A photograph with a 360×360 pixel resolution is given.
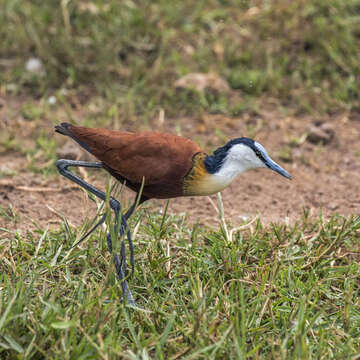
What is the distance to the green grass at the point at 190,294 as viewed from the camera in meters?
2.38

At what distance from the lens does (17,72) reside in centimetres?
517

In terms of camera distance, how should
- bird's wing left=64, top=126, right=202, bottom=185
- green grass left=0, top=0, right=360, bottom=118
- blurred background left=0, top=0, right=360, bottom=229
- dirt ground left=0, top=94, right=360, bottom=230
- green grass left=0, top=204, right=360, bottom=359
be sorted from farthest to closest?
green grass left=0, top=0, right=360, bottom=118 < blurred background left=0, top=0, right=360, bottom=229 < dirt ground left=0, top=94, right=360, bottom=230 < bird's wing left=64, top=126, right=202, bottom=185 < green grass left=0, top=204, right=360, bottom=359

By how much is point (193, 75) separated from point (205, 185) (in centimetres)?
246

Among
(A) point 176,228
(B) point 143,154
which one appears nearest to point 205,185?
(B) point 143,154

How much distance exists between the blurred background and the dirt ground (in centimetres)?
1

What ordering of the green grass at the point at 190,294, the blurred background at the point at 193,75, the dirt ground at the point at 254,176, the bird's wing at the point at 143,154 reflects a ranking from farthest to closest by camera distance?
the blurred background at the point at 193,75 < the dirt ground at the point at 254,176 < the bird's wing at the point at 143,154 < the green grass at the point at 190,294

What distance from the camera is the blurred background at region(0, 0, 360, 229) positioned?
4.55m

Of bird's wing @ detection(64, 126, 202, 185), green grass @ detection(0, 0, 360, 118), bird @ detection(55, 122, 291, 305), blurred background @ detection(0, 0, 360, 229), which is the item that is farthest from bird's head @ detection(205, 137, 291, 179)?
green grass @ detection(0, 0, 360, 118)

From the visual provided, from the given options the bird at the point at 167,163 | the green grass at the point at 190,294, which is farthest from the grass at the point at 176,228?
the bird at the point at 167,163

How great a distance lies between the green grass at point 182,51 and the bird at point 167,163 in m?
2.02

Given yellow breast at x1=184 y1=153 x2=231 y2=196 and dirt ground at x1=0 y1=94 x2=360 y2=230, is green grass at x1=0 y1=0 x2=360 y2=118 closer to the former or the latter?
dirt ground at x1=0 y1=94 x2=360 y2=230

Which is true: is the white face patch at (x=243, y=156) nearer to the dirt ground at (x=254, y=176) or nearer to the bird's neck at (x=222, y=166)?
the bird's neck at (x=222, y=166)

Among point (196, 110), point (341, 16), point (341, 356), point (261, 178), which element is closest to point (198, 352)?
point (341, 356)

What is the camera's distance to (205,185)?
274 centimetres
